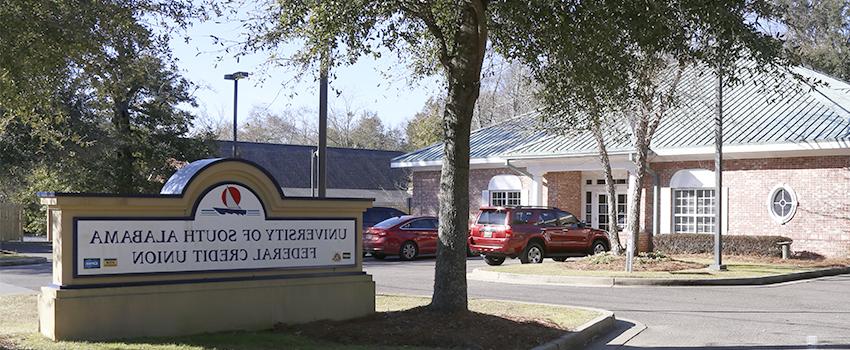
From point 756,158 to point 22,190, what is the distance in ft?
105

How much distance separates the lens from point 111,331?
9.34 m

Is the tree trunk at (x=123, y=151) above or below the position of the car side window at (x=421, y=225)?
above

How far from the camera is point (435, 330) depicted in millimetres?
10070

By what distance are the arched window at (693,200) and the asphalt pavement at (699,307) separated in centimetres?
680

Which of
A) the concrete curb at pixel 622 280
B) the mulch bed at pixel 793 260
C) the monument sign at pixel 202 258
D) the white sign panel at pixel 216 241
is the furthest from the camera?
the mulch bed at pixel 793 260

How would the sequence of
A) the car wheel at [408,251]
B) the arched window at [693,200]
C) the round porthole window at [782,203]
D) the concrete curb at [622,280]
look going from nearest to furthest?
the concrete curb at [622,280]
the round porthole window at [782,203]
the car wheel at [408,251]
the arched window at [693,200]

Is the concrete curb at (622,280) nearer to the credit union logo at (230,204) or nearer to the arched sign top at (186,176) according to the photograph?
the credit union logo at (230,204)

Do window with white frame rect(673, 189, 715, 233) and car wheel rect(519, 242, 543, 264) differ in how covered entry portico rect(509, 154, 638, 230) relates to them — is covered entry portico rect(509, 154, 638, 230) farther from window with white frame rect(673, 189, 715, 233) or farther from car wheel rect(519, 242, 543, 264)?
car wheel rect(519, 242, 543, 264)

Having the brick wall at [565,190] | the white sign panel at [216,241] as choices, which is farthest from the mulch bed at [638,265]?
the white sign panel at [216,241]

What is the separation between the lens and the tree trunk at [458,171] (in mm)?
10805

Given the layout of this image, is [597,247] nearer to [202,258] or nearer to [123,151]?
[123,151]

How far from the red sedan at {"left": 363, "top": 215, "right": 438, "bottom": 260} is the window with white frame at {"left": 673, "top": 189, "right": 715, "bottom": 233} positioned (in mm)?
7559

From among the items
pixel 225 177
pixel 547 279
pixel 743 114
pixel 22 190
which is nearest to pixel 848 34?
pixel 743 114

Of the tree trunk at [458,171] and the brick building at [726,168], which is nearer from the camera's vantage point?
the tree trunk at [458,171]
